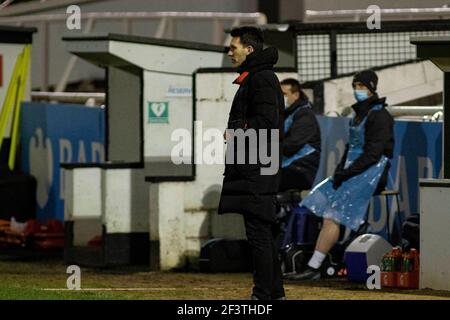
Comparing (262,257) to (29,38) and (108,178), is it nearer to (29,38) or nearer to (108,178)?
(108,178)

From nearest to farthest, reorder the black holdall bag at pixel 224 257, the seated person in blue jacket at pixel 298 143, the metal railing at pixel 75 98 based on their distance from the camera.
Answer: the seated person in blue jacket at pixel 298 143 → the black holdall bag at pixel 224 257 → the metal railing at pixel 75 98

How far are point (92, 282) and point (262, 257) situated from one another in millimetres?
3255

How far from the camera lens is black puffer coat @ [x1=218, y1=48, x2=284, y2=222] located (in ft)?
41.2

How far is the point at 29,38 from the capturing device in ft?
68.0

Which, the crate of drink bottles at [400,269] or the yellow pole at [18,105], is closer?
the crate of drink bottles at [400,269]

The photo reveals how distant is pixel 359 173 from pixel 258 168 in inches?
117

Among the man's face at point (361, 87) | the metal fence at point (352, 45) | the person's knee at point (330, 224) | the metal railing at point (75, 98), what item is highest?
the metal fence at point (352, 45)

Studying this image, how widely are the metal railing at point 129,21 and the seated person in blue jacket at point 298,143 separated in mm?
4711

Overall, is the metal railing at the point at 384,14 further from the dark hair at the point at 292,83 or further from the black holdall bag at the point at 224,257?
the black holdall bag at the point at 224,257

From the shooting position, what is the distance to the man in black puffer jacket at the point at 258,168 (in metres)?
12.6

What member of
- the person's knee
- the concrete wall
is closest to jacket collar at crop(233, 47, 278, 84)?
the person's knee

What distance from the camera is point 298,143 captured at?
15914 mm

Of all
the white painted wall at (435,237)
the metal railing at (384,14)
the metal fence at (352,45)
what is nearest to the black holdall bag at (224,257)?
the metal fence at (352,45)

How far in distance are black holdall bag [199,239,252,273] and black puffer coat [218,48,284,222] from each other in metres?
3.75
